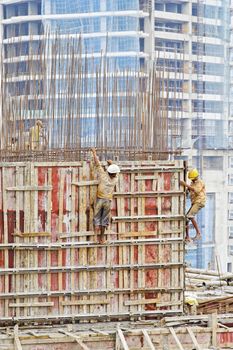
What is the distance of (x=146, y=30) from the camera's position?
69875 millimetres

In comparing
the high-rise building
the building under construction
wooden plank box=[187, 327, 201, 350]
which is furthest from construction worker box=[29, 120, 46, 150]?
the high-rise building

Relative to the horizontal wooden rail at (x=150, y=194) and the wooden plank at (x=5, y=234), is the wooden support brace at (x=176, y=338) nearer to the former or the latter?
the horizontal wooden rail at (x=150, y=194)

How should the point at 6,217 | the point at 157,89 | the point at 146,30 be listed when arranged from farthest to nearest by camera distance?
the point at 146,30
the point at 157,89
the point at 6,217

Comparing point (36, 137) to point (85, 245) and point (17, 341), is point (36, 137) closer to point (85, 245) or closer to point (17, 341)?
point (85, 245)

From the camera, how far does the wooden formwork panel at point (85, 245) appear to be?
17.3 m

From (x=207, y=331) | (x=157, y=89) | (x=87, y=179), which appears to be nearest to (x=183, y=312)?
(x=207, y=331)

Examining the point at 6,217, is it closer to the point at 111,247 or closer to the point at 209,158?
the point at 111,247

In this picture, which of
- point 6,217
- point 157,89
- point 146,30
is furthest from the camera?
point 146,30

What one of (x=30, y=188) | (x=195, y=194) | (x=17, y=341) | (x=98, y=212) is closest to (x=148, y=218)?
(x=98, y=212)

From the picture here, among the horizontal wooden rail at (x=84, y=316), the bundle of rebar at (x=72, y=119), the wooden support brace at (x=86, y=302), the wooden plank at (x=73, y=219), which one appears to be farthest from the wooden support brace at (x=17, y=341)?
the bundle of rebar at (x=72, y=119)

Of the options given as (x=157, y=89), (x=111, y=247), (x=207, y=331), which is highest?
(x=157, y=89)

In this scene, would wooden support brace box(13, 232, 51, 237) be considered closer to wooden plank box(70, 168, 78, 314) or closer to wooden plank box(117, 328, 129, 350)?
wooden plank box(70, 168, 78, 314)

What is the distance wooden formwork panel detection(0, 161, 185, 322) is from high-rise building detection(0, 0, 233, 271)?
47.1m

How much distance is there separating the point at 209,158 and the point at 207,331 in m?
54.9
